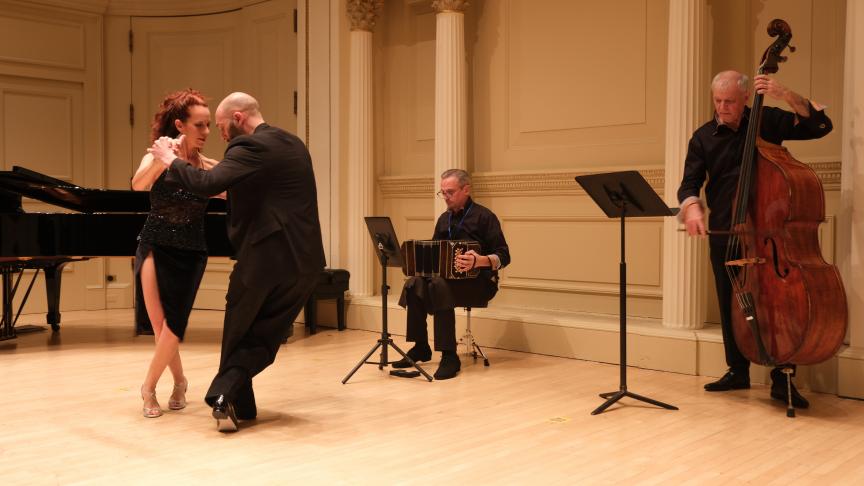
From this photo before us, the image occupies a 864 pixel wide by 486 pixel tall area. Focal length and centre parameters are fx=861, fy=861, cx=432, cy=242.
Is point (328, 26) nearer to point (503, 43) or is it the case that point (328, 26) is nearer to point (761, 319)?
point (503, 43)

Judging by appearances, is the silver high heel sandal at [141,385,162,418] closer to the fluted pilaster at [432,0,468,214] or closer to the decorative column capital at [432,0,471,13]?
the fluted pilaster at [432,0,468,214]

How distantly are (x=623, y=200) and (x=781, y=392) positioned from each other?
4.15ft

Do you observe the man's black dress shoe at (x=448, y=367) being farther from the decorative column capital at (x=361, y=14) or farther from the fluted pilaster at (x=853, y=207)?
the decorative column capital at (x=361, y=14)

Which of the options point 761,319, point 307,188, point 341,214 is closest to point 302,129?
point 341,214

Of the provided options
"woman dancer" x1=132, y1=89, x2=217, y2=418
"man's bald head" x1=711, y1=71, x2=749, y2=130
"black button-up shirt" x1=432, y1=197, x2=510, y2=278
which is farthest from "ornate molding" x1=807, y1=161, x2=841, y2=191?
"woman dancer" x1=132, y1=89, x2=217, y2=418

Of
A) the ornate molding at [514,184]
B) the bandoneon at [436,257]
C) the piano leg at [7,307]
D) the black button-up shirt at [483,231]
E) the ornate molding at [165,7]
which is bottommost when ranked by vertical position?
the piano leg at [7,307]

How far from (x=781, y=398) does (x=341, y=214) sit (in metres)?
4.10

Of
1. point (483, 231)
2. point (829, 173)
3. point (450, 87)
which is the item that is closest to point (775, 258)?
point (829, 173)

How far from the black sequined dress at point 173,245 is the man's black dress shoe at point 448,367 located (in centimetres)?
160

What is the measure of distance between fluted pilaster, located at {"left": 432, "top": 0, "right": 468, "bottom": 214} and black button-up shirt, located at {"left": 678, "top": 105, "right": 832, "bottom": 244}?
2.37m

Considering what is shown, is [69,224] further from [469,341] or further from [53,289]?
[469,341]

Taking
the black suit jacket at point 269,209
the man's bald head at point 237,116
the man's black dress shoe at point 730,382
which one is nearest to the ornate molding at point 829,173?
the man's black dress shoe at point 730,382

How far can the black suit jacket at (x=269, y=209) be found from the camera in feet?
11.8

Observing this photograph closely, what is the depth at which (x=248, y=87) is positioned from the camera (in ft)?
27.5
